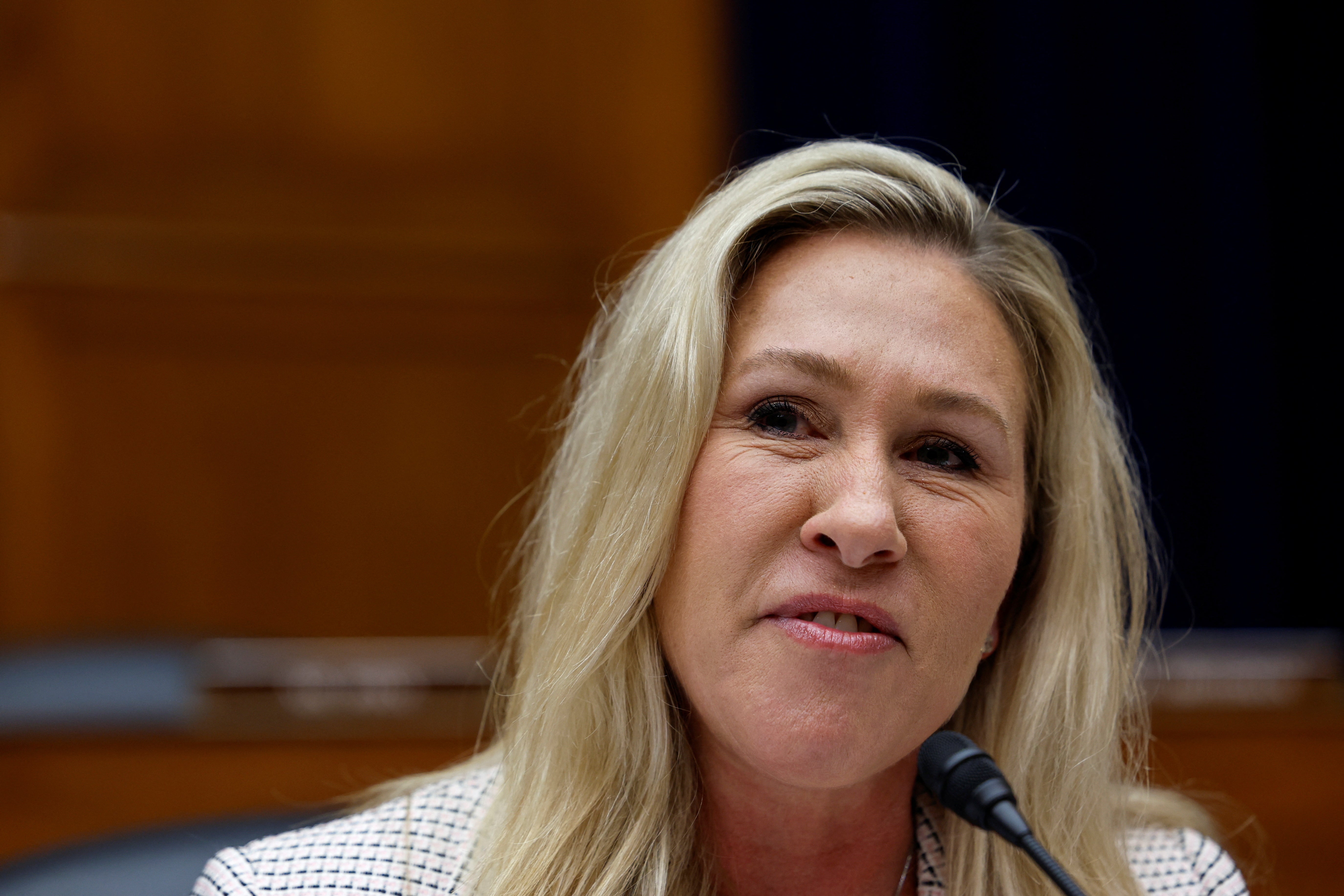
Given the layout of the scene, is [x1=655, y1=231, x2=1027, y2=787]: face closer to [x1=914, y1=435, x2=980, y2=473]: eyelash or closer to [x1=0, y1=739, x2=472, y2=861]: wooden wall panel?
[x1=914, y1=435, x2=980, y2=473]: eyelash

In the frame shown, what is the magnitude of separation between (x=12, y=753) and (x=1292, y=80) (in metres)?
2.74

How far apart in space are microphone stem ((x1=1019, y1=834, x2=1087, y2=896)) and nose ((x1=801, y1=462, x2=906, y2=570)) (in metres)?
0.23

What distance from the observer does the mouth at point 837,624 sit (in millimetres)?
961

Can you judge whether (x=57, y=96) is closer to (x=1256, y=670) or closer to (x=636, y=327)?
(x=636, y=327)

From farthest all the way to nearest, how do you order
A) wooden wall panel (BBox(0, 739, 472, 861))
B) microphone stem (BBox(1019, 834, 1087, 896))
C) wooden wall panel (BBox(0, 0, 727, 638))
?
wooden wall panel (BBox(0, 0, 727, 638))
wooden wall panel (BBox(0, 739, 472, 861))
microphone stem (BBox(1019, 834, 1087, 896))

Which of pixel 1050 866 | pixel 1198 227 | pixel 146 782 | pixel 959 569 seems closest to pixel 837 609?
pixel 959 569

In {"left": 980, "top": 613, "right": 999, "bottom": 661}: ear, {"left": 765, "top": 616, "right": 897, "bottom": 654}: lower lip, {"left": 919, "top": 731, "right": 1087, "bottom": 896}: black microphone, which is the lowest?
{"left": 980, "top": 613, "right": 999, "bottom": 661}: ear

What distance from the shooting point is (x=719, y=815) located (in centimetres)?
112

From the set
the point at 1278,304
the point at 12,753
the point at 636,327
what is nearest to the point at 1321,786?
the point at 636,327

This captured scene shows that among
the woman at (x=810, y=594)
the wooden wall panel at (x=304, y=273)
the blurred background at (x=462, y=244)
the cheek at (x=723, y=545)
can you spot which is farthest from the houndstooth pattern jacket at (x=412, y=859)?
the wooden wall panel at (x=304, y=273)

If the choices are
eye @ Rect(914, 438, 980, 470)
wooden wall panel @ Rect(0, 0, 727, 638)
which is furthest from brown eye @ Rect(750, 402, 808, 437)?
wooden wall panel @ Rect(0, 0, 727, 638)

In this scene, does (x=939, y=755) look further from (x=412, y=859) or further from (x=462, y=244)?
(x=462, y=244)

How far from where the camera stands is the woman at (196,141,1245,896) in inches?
38.9

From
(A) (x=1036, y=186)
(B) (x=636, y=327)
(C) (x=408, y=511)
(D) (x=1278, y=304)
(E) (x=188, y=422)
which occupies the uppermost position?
(B) (x=636, y=327)
